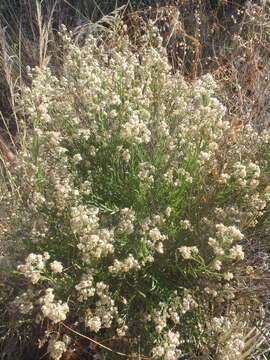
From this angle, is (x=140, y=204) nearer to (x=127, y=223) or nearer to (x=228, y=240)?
(x=127, y=223)

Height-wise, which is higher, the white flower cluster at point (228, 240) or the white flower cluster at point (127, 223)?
the white flower cluster at point (228, 240)

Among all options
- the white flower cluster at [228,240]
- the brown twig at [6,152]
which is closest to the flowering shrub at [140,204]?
the white flower cluster at [228,240]

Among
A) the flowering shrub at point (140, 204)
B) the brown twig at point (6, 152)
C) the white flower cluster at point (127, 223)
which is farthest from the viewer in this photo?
the brown twig at point (6, 152)

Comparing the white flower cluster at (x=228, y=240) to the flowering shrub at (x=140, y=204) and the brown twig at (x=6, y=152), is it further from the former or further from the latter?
the brown twig at (x=6, y=152)

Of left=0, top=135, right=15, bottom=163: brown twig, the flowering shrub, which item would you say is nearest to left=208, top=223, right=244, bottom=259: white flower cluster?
the flowering shrub

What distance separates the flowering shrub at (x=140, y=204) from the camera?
191cm

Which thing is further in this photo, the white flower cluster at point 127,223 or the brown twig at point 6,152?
the brown twig at point 6,152

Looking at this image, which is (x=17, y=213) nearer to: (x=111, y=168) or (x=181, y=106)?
(x=111, y=168)

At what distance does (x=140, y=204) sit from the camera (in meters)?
2.04

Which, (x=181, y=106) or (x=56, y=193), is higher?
(x=181, y=106)

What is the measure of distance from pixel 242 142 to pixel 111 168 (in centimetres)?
69

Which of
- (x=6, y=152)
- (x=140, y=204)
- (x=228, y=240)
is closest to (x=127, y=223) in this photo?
(x=140, y=204)

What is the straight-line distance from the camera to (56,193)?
6.24 ft

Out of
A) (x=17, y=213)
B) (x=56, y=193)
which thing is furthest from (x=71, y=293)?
(x=17, y=213)
